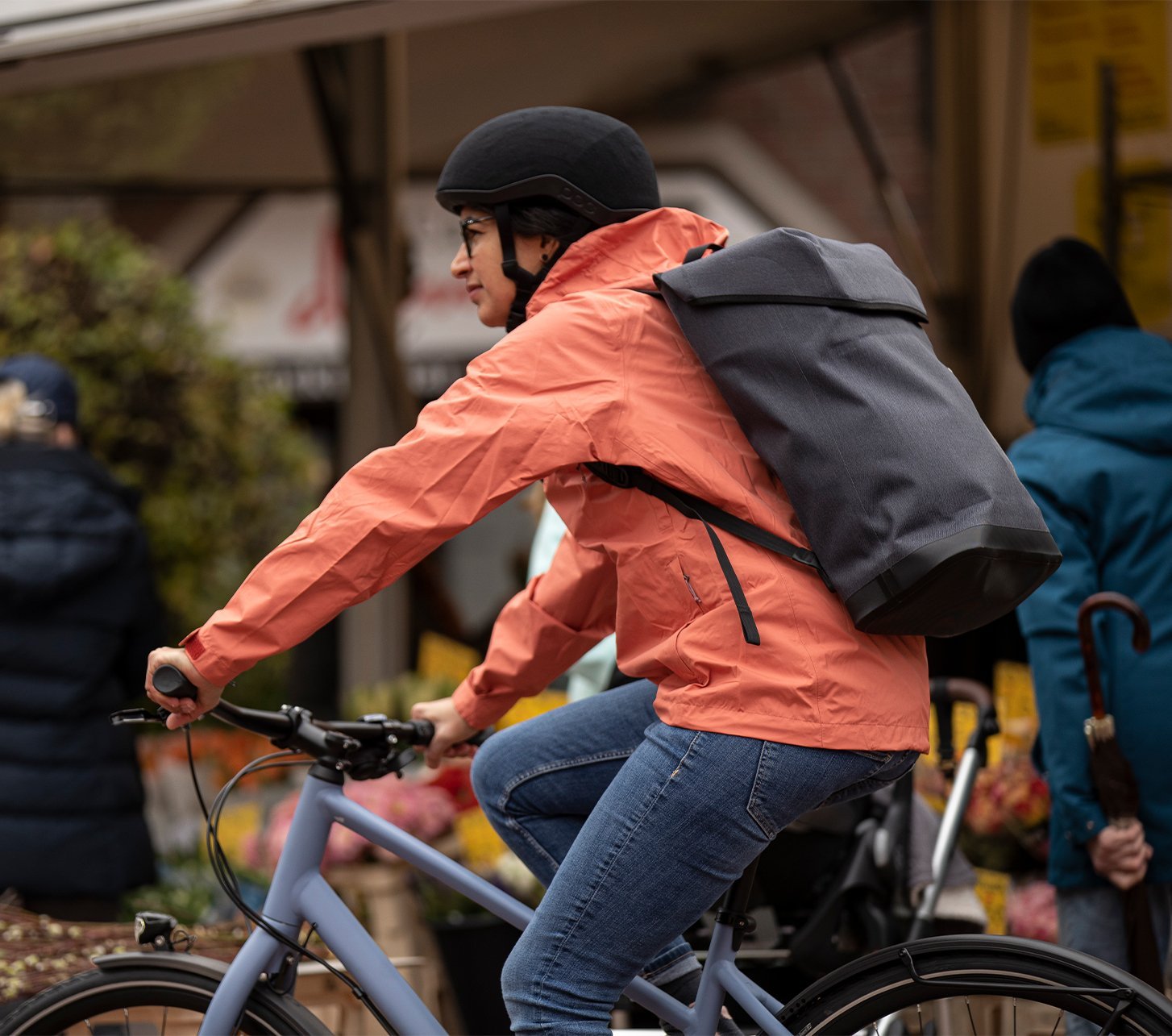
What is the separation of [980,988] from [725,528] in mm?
759

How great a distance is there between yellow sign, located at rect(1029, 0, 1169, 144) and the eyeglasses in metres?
3.41

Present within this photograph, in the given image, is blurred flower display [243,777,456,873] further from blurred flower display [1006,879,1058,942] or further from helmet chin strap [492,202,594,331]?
helmet chin strap [492,202,594,331]

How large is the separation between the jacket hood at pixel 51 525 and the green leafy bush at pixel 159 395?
1736mm

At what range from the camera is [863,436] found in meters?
2.03

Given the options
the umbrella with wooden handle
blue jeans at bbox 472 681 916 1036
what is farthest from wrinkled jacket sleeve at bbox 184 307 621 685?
the umbrella with wooden handle

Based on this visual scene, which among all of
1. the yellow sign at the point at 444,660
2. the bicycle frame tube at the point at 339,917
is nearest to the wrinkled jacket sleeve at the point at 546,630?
the bicycle frame tube at the point at 339,917

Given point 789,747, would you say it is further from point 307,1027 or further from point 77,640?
point 77,640

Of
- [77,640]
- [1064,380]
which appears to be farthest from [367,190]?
[1064,380]

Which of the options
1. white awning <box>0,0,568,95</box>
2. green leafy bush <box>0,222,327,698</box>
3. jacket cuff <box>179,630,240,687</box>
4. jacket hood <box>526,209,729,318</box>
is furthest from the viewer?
green leafy bush <box>0,222,327,698</box>

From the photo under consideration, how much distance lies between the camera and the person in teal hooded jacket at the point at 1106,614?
9.78 feet

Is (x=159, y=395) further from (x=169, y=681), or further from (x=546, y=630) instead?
(x=169, y=681)

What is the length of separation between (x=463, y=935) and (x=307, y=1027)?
1.68m

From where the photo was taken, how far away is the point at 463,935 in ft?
13.3

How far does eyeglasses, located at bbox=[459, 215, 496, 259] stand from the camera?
2.39 m
